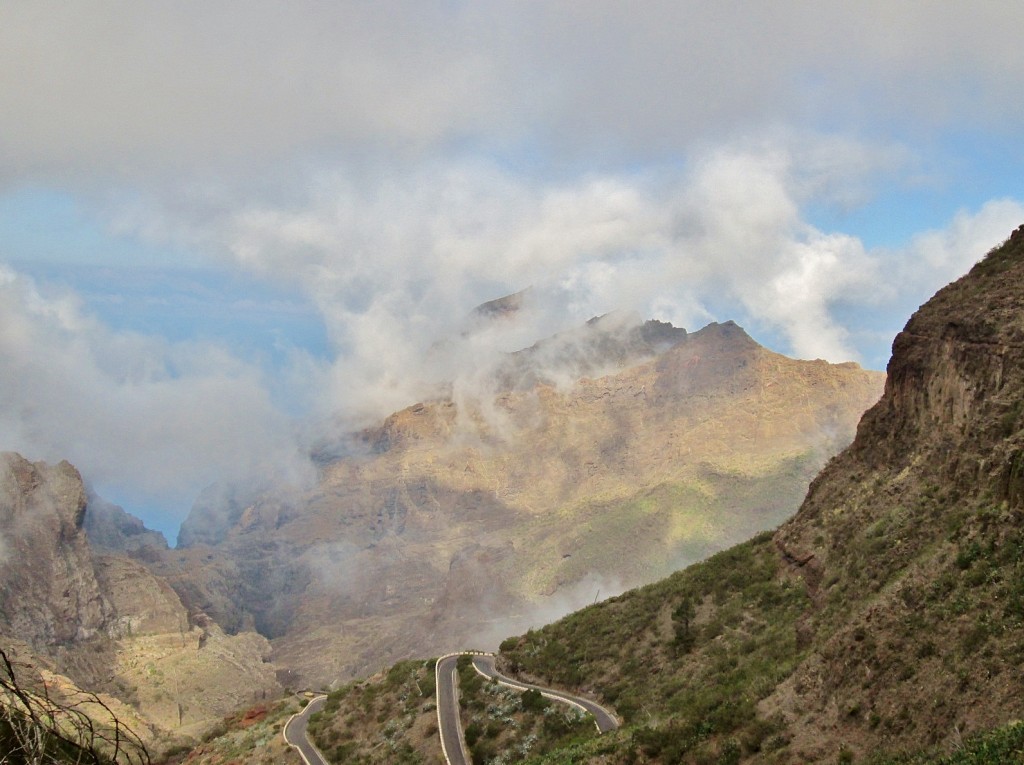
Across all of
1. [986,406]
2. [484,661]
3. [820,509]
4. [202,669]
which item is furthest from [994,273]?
[202,669]

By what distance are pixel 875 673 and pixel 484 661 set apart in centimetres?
4443

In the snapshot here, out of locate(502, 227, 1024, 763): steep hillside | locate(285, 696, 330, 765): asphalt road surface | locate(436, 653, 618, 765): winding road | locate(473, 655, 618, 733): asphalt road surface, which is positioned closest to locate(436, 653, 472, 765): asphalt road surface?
locate(436, 653, 618, 765): winding road

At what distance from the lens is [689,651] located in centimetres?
4716

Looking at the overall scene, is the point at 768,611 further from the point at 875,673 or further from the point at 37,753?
the point at 37,753

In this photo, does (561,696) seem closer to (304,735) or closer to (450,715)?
(450,715)

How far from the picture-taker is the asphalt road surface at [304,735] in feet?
169

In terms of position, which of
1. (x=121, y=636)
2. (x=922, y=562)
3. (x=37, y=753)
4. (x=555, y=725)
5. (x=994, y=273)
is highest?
(x=121, y=636)

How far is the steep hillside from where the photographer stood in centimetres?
2220

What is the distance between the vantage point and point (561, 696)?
49.7 m

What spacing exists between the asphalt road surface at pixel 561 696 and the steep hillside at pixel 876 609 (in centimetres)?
116

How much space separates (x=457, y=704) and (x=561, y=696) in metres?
7.82

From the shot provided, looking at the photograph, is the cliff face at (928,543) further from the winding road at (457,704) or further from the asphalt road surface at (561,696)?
the winding road at (457,704)

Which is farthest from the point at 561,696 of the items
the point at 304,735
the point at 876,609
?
the point at 876,609

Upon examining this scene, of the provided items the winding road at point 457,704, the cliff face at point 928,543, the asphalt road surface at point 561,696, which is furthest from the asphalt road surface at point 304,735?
the cliff face at point 928,543
